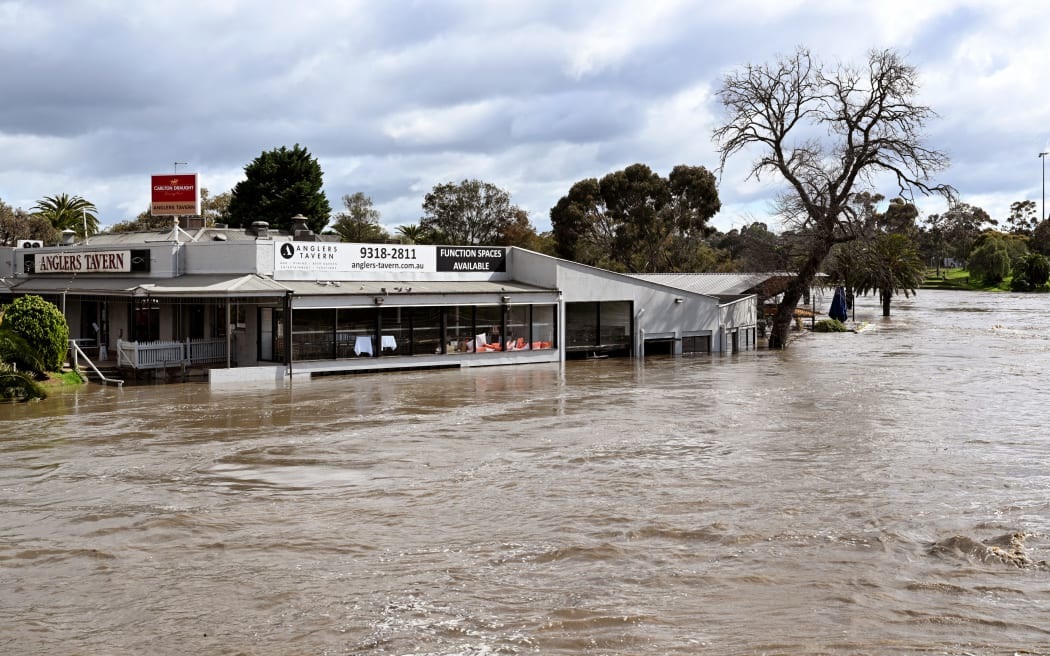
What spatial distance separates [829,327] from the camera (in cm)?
5838

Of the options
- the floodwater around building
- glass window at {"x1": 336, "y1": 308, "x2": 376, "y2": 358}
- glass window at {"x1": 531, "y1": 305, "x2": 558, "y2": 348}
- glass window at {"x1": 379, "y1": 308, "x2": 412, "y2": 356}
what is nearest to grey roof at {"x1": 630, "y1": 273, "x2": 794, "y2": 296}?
glass window at {"x1": 531, "y1": 305, "x2": 558, "y2": 348}

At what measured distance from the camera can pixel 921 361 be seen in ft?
122

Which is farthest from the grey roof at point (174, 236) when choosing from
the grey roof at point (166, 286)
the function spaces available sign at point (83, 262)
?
the grey roof at point (166, 286)

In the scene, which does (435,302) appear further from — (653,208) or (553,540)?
(653,208)

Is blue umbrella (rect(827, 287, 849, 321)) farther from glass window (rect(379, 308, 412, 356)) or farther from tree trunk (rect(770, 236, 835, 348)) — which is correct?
glass window (rect(379, 308, 412, 356))

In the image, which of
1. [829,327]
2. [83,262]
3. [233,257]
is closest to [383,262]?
[233,257]

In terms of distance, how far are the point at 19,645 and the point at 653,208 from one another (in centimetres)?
6836

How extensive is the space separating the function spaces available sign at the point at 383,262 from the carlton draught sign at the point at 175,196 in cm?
957

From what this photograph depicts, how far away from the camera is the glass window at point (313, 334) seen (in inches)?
1173

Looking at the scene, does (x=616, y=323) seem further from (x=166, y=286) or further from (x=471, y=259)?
(x=166, y=286)

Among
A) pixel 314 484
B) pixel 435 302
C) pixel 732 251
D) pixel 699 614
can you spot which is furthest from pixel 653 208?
pixel 699 614

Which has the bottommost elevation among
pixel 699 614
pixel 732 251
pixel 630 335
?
pixel 699 614

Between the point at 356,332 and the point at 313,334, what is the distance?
58.9 inches

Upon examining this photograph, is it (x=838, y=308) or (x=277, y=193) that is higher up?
(x=277, y=193)
